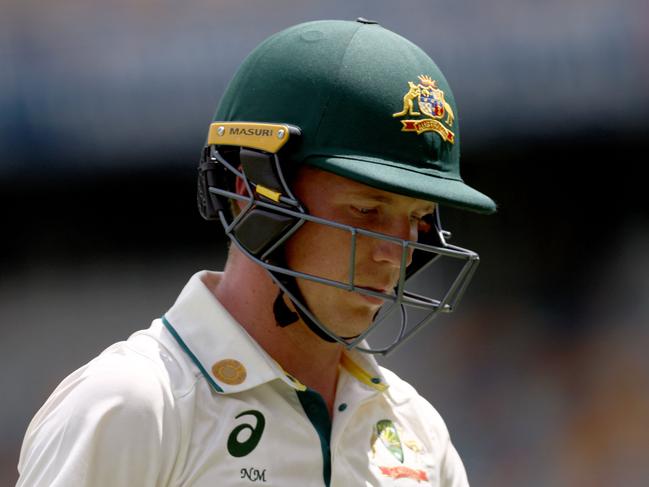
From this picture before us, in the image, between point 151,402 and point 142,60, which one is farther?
point 142,60

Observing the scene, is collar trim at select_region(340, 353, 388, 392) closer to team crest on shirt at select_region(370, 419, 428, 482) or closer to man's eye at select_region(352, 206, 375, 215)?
team crest on shirt at select_region(370, 419, 428, 482)

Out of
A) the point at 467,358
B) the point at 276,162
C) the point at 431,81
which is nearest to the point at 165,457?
the point at 276,162

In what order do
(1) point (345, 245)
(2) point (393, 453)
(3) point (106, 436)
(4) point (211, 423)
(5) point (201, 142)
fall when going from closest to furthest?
1. (3) point (106, 436)
2. (4) point (211, 423)
3. (1) point (345, 245)
4. (2) point (393, 453)
5. (5) point (201, 142)

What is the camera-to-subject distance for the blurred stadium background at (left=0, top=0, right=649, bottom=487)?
4.84 metres

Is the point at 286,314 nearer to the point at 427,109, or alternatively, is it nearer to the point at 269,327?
the point at 269,327

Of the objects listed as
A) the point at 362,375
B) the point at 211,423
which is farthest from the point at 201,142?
the point at 211,423

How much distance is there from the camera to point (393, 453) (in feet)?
5.80

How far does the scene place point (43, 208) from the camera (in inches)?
198

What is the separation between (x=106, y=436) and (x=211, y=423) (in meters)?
0.17

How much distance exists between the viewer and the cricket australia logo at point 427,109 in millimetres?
1735

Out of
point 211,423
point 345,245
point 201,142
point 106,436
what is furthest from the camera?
point 201,142

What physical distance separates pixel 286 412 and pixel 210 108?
3.44 meters

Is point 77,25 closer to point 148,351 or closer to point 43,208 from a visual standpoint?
point 43,208

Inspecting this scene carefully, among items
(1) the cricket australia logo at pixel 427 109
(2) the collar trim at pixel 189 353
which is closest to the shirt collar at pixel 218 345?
(2) the collar trim at pixel 189 353
